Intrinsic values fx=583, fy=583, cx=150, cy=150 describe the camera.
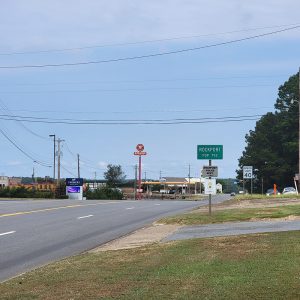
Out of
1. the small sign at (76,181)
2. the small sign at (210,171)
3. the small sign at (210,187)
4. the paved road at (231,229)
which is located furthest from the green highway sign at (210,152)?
the small sign at (76,181)

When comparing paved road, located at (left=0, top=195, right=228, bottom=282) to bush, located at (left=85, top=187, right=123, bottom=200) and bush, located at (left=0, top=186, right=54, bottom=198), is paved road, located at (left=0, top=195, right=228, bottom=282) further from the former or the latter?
bush, located at (left=85, top=187, right=123, bottom=200)

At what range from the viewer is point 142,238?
55.0 ft

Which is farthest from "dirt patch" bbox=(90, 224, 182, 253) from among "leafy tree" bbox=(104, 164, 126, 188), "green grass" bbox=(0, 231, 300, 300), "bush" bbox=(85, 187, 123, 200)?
"leafy tree" bbox=(104, 164, 126, 188)

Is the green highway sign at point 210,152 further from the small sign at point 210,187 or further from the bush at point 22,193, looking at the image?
the bush at point 22,193

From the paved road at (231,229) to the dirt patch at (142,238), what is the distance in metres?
0.41

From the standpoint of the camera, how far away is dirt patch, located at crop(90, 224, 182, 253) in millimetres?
14938

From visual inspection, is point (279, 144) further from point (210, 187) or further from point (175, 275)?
point (175, 275)

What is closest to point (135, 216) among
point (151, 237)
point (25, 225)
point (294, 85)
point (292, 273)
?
point (25, 225)

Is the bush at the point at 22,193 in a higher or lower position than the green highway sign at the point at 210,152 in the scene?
lower

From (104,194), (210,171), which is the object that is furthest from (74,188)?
(210,171)

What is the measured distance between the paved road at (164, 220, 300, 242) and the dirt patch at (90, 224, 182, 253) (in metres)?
0.41

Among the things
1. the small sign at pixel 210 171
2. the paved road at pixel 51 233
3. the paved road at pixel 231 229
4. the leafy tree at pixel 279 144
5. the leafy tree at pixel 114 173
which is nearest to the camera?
the paved road at pixel 51 233

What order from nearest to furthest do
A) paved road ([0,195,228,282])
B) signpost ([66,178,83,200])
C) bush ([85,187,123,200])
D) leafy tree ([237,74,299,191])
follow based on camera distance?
paved road ([0,195,228,282])
signpost ([66,178,83,200])
bush ([85,187,123,200])
leafy tree ([237,74,299,191])

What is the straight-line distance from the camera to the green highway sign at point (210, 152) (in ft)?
77.2
